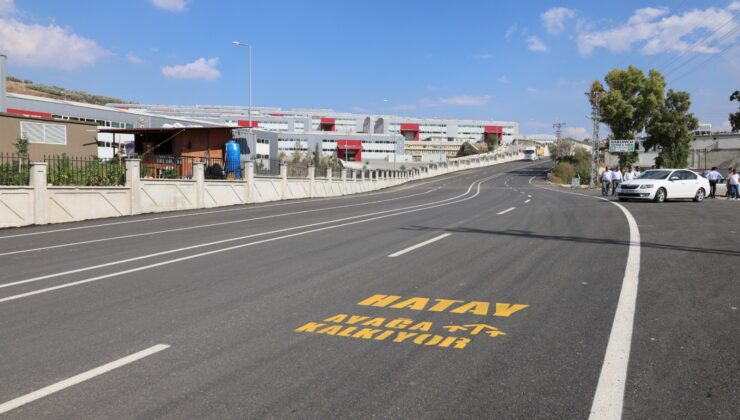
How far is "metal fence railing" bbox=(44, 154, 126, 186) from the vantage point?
63.9 ft

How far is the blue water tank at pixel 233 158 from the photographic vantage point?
28.7 meters

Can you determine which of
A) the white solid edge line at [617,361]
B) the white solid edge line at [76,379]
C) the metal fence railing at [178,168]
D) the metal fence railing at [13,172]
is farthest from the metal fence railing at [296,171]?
the white solid edge line at [76,379]

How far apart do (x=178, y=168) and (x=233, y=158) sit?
596 centimetres

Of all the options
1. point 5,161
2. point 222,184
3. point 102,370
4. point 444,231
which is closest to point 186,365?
point 102,370

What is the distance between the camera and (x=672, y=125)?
7044cm

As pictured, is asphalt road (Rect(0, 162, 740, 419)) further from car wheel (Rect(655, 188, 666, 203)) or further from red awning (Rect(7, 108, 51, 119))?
red awning (Rect(7, 108, 51, 119))

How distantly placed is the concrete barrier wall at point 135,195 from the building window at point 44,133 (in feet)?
44.2

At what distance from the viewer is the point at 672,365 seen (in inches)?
177

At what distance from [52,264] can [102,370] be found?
606 cm

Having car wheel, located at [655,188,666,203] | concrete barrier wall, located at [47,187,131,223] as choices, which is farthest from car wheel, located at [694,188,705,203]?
concrete barrier wall, located at [47,187,131,223]

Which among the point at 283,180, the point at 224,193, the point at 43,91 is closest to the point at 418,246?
the point at 224,193

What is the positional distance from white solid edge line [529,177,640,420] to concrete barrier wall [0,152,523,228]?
16281 mm

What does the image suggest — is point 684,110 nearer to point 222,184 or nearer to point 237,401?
point 222,184

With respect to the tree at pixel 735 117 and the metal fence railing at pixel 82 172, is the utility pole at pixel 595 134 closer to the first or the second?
the tree at pixel 735 117
